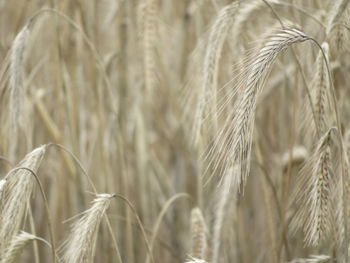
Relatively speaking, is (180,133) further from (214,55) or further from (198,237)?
(214,55)

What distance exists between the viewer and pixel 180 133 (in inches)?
106

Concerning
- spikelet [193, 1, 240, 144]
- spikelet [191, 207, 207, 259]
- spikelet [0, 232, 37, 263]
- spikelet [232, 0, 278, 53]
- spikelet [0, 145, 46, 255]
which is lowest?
spikelet [191, 207, 207, 259]

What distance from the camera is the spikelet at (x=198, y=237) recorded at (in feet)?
5.49

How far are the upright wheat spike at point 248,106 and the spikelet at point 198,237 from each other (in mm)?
588

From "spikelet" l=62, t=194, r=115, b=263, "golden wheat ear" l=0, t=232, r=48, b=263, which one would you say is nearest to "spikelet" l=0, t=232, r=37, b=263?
"golden wheat ear" l=0, t=232, r=48, b=263

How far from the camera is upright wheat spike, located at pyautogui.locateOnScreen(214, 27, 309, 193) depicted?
1070 mm

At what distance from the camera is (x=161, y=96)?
10.1 feet

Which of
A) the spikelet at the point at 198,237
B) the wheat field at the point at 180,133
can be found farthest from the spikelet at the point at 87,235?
the spikelet at the point at 198,237

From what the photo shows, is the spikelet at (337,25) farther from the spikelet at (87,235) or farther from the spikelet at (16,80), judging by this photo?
the spikelet at (16,80)

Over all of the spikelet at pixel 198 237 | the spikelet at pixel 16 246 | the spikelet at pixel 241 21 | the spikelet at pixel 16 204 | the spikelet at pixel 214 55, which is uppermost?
the spikelet at pixel 241 21

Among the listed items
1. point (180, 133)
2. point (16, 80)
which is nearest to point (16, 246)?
point (16, 80)

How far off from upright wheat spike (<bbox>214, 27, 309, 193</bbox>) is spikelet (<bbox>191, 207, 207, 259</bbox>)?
0.59 metres

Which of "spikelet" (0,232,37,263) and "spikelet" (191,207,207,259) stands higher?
"spikelet" (0,232,37,263)

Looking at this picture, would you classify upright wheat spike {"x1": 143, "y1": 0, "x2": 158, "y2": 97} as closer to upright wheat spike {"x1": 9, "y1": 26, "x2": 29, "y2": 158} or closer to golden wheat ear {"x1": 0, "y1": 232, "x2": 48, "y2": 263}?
upright wheat spike {"x1": 9, "y1": 26, "x2": 29, "y2": 158}
